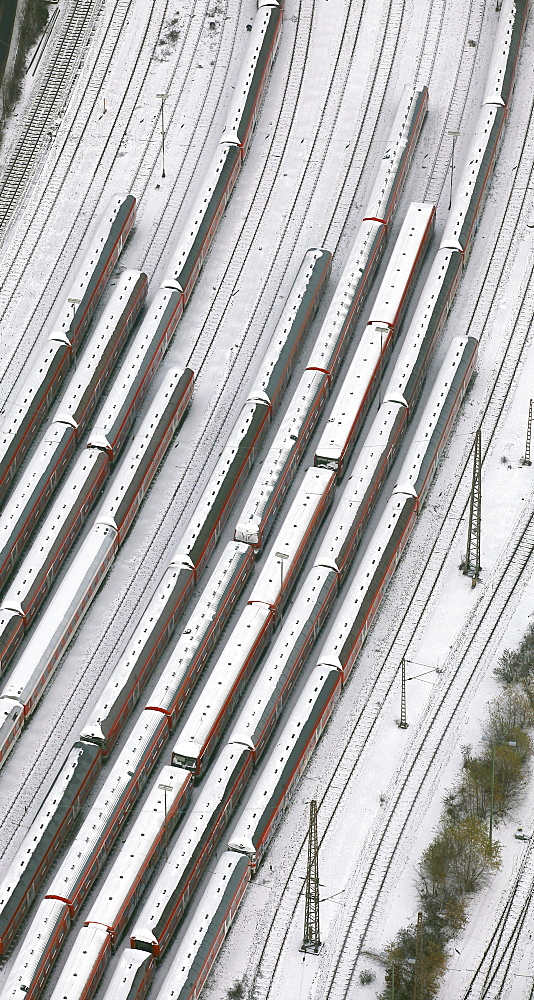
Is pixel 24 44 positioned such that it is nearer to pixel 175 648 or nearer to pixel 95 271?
pixel 95 271

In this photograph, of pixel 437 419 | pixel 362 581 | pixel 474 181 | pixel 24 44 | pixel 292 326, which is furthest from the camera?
pixel 24 44

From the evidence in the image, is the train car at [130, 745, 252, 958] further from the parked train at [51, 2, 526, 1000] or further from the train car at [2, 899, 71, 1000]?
the train car at [2, 899, 71, 1000]

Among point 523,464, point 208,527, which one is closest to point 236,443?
point 208,527

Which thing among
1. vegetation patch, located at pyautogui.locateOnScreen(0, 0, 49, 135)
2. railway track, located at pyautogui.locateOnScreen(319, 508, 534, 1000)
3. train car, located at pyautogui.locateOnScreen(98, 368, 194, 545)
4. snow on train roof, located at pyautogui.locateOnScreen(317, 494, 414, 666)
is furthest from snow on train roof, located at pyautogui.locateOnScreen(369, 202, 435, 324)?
vegetation patch, located at pyautogui.locateOnScreen(0, 0, 49, 135)

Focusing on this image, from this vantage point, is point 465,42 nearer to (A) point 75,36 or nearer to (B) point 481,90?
(B) point 481,90

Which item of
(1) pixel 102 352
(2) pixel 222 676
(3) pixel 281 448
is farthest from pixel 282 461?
(2) pixel 222 676

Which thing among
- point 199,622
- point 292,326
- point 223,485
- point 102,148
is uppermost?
point 102,148

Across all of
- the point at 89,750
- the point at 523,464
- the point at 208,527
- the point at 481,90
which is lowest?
the point at 89,750
